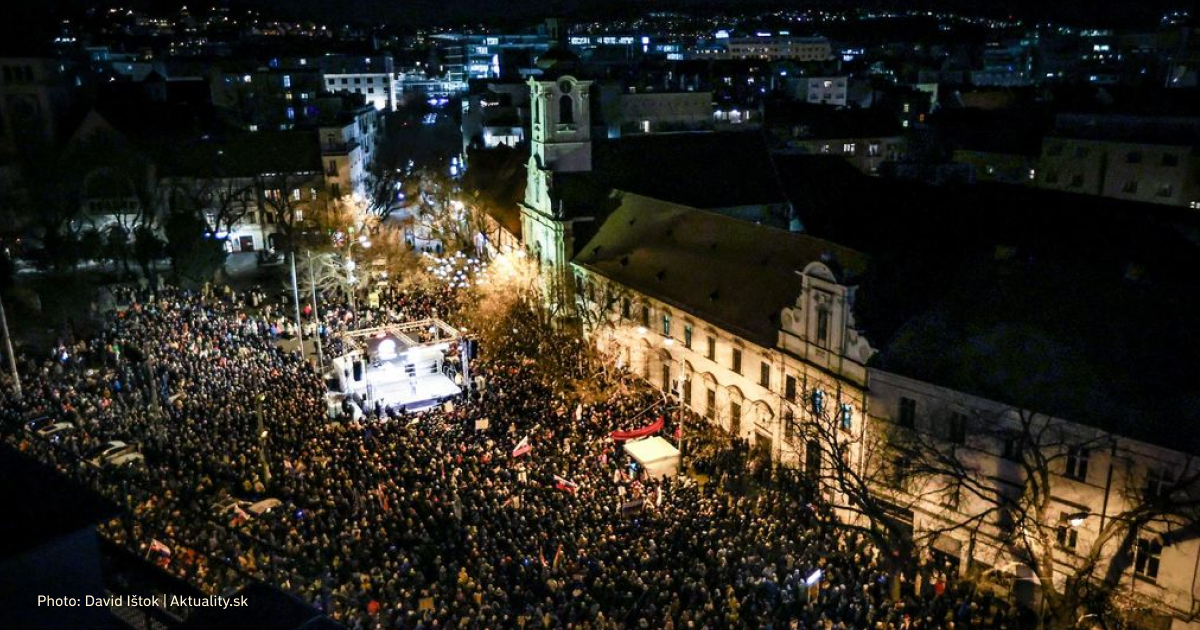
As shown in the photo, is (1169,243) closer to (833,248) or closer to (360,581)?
(833,248)

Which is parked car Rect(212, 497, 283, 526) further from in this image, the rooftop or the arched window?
the arched window

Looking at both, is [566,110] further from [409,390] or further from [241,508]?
[241,508]

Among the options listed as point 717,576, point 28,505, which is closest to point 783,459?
point 717,576

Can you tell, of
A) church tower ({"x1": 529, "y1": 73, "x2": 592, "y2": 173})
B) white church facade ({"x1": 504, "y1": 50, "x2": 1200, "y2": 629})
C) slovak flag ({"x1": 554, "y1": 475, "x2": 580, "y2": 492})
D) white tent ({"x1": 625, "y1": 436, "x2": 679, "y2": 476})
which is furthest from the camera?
church tower ({"x1": 529, "y1": 73, "x2": 592, "y2": 173})

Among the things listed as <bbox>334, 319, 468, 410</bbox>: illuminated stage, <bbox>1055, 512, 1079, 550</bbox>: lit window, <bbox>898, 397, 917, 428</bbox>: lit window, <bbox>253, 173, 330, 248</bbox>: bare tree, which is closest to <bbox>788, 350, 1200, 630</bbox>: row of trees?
<bbox>1055, 512, 1079, 550</bbox>: lit window

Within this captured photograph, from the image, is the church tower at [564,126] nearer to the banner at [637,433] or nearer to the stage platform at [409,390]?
the stage platform at [409,390]

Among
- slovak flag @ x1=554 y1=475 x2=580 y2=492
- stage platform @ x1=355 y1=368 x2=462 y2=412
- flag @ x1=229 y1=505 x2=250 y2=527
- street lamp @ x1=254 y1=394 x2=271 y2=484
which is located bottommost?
stage platform @ x1=355 y1=368 x2=462 y2=412
